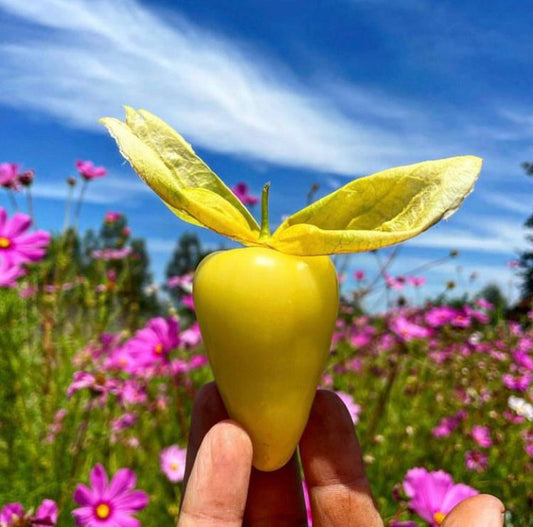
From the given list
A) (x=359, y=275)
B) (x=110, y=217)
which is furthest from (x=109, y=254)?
(x=359, y=275)

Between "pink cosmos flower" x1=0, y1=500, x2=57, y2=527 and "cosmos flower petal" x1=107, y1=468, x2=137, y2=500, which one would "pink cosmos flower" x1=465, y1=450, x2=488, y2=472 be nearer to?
"cosmos flower petal" x1=107, y1=468, x2=137, y2=500

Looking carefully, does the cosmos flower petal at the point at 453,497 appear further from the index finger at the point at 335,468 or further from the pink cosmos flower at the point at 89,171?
the pink cosmos flower at the point at 89,171

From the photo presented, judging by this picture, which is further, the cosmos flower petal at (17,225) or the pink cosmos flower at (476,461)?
the pink cosmos flower at (476,461)

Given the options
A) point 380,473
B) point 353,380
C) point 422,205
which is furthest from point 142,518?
point 353,380

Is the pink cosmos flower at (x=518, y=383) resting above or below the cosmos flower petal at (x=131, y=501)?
above

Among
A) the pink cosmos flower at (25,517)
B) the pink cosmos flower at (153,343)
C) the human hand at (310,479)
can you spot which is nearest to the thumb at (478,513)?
the human hand at (310,479)

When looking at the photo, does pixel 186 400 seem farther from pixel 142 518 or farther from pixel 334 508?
pixel 334 508
